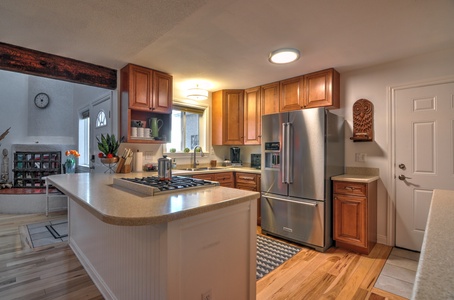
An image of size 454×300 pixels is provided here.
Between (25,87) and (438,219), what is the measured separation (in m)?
7.23

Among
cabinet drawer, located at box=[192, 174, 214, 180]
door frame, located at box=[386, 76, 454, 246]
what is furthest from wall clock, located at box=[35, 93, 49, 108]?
door frame, located at box=[386, 76, 454, 246]

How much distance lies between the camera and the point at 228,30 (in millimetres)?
2133

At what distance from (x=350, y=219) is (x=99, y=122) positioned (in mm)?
4049

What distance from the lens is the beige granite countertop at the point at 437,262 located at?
45cm

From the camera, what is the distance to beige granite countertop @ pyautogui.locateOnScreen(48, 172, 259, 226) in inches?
41.8

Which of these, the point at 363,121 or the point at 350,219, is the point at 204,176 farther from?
the point at 363,121

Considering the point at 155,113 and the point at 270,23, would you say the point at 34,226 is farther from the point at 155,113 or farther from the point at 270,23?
the point at 270,23

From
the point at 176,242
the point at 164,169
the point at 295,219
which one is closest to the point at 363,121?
the point at 295,219

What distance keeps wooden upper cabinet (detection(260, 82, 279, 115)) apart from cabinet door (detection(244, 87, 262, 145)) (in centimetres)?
10

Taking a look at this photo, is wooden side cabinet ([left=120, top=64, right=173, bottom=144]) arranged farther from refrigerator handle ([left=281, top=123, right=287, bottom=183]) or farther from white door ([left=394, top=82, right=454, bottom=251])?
white door ([left=394, top=82, right=454, bottom=251])

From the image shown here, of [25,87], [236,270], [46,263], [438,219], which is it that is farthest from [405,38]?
[25,87]

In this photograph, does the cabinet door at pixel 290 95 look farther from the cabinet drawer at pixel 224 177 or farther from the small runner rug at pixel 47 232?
the small runner rug at pixel 47 232

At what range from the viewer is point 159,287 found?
1211 mm

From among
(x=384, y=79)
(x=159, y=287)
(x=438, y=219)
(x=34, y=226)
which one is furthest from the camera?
(x=34, y=226)
